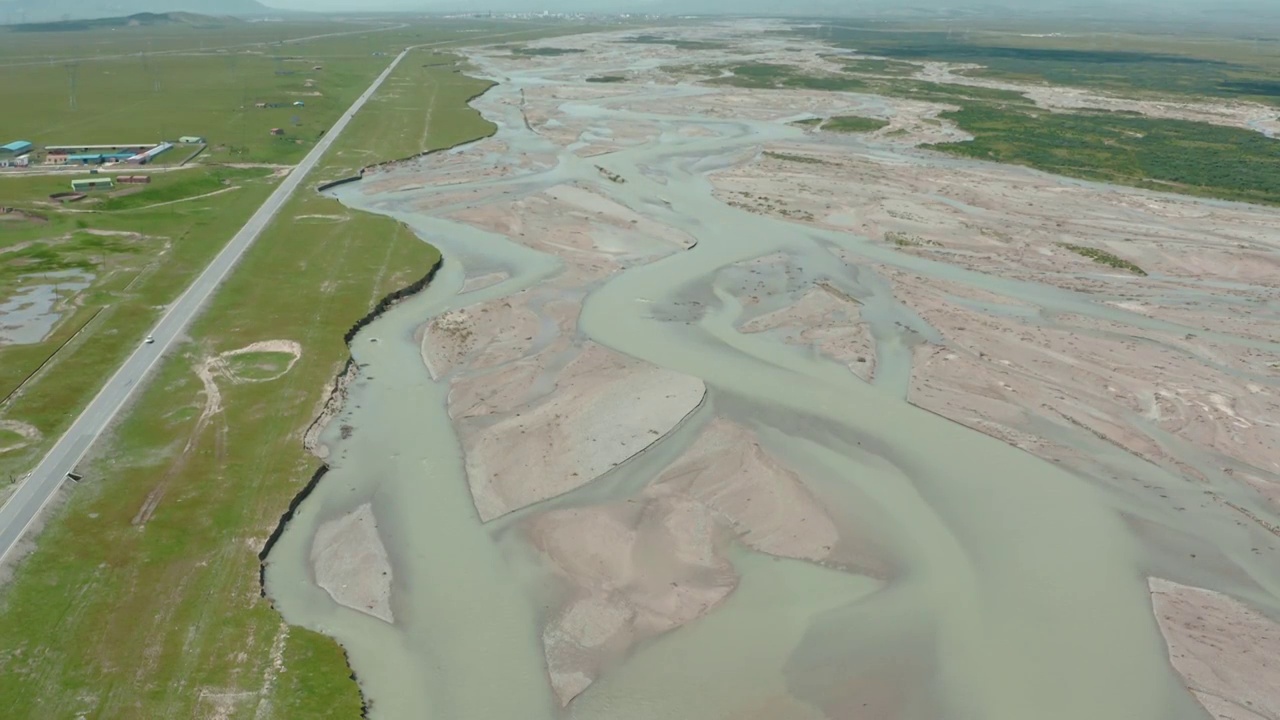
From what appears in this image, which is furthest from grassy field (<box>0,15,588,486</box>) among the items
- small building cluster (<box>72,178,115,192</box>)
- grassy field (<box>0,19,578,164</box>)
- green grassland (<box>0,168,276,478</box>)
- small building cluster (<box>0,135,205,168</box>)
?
grassy field (<box>0,19,578,164</box>)

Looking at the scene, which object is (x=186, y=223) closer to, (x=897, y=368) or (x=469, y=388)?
(x=469, y=388)

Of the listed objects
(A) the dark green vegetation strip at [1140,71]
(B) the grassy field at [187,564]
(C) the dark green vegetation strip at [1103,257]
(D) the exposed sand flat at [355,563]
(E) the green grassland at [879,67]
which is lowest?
(D) the exposed sand flat at [355,563]

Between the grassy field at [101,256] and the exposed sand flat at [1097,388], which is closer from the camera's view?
the grassy field at [101,256]

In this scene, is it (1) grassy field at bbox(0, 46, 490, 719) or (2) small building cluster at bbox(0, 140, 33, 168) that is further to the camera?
(2) small building cluster at bbox(0, 140, 33, 168)

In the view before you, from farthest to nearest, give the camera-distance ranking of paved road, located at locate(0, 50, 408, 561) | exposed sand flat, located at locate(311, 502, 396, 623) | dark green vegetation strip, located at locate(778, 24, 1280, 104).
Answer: dark green vegetation strip, located at locate(778, 24, 1280, 104) → paved road, located at locate(0, 50, 408, 561) → exposed sand flat, located at locate(311, 502, 396, 623)

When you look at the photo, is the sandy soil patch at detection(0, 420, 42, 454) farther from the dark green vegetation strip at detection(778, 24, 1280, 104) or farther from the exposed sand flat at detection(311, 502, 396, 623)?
the dark green vegetation strip at detection(778, 24, 1280, 104)

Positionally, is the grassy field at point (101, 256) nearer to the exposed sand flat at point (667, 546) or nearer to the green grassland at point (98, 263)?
the green grassland at point (98, 263)

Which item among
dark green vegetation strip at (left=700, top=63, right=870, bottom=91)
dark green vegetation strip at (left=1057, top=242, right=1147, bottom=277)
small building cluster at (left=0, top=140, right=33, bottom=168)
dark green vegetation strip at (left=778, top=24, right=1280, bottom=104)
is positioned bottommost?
small building cluster at (left=0, top=140, right=33, bottom=168)

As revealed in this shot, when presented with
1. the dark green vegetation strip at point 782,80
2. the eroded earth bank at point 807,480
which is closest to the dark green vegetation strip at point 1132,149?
the eroded earth bank at point 807,480
